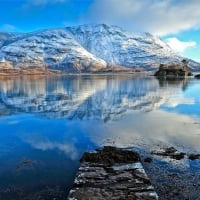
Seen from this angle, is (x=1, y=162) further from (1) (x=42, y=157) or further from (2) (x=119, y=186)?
(2) (x=119, y=186)

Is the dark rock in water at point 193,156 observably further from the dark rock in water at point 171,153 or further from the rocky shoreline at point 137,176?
the dark rock in water at point 171,153

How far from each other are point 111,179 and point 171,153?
22.1 ft

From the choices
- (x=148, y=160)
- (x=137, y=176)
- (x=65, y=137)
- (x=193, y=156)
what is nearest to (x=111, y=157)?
(x=148, y=160)

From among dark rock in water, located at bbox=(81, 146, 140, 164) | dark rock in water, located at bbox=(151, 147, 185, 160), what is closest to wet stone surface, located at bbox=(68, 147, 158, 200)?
dark rock in water, located at bbox=(81, 146, 140, 164)

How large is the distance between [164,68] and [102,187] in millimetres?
159952

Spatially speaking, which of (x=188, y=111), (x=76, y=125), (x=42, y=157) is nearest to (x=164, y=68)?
(x=188, y=111)

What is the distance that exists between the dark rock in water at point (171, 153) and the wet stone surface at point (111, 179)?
8.35ft

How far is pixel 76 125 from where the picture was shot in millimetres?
30297

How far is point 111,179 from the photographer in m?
14.3

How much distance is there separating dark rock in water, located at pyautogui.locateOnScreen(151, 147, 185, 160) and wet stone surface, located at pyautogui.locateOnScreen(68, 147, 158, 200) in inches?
100

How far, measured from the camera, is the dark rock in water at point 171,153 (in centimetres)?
1919

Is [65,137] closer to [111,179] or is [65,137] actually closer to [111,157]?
[111,157]

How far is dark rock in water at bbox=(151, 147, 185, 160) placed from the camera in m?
19.2

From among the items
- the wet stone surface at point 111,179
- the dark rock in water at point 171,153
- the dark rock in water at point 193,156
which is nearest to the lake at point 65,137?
the dark rock in water at point 171,153
